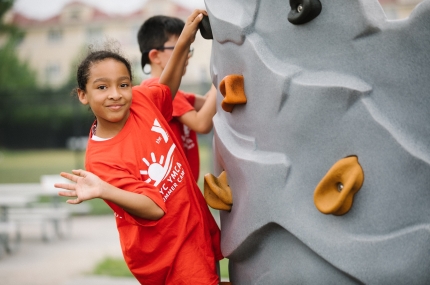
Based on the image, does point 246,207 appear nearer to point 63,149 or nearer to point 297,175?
point 297,175

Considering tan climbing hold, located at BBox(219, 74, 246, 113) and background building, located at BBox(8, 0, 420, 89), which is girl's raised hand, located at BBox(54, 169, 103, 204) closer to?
tan climbing hold, located at BBox(219, 74, 246, 113)

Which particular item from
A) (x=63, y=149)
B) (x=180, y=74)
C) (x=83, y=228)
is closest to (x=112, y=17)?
(x=63, y=149)

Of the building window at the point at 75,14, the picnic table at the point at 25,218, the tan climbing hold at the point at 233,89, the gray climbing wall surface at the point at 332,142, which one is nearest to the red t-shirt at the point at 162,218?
the gray climbing wall surface at the point at 332,142

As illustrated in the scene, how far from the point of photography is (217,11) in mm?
1686

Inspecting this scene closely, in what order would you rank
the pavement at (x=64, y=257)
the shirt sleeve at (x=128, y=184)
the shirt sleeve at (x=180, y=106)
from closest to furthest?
the shirt sleeve at (x=128, y=184) → the shirt sleeve at (x=180, y=106) → the pavement at (x=64, y=257)

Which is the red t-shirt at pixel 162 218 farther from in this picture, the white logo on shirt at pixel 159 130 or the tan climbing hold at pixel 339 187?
the tan climbing hold at pixel 339 187

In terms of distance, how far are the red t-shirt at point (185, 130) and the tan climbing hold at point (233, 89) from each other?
2.36 ft

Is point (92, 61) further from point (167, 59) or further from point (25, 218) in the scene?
point (25, 218)

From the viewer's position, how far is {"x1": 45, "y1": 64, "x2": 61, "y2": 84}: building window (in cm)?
4047

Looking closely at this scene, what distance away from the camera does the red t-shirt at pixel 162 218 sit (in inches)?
69.3

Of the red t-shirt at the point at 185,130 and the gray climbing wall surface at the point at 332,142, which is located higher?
the gray climbing wall surface at the point at 332,142

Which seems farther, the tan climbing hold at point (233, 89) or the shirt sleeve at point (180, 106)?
the shirt sleeve at point (180, 106)

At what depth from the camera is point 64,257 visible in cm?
603

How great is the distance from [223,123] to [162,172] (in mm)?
273
